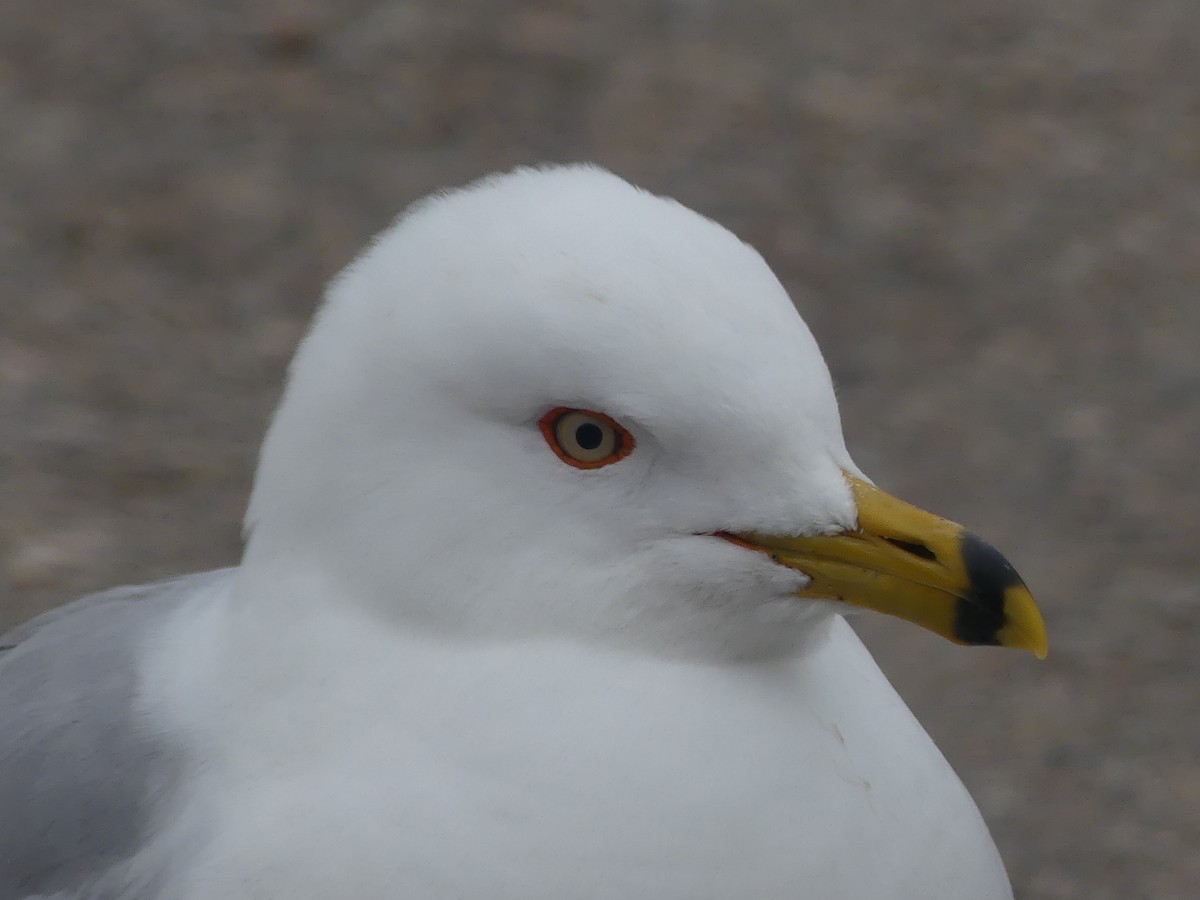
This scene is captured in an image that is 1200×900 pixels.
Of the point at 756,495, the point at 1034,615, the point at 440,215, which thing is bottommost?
the point at 1034,615

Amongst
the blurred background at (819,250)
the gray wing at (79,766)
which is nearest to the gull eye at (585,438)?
the gray wing at (79,766)

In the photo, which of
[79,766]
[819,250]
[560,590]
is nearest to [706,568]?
[560,590]

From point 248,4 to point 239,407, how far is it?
162cm

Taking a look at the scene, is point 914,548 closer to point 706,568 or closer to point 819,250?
point 706,568

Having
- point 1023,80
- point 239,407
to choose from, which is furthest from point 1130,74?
point 239,407

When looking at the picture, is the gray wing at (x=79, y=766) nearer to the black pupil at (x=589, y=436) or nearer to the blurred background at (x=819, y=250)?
the black pupil at (x=589, y=436)

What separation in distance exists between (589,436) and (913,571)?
34cm

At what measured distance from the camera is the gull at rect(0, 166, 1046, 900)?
1.56 m

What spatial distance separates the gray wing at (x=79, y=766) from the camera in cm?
176

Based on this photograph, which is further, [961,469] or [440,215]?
[961,469]

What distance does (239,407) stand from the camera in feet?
12.4

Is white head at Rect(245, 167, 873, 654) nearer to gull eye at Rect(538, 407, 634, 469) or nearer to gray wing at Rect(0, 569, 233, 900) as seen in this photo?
gull eye at Rect(538, 407, 634, 469)

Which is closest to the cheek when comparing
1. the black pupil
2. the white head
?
the white head

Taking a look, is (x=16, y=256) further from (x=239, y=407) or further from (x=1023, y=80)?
(x=1023, y=80)
